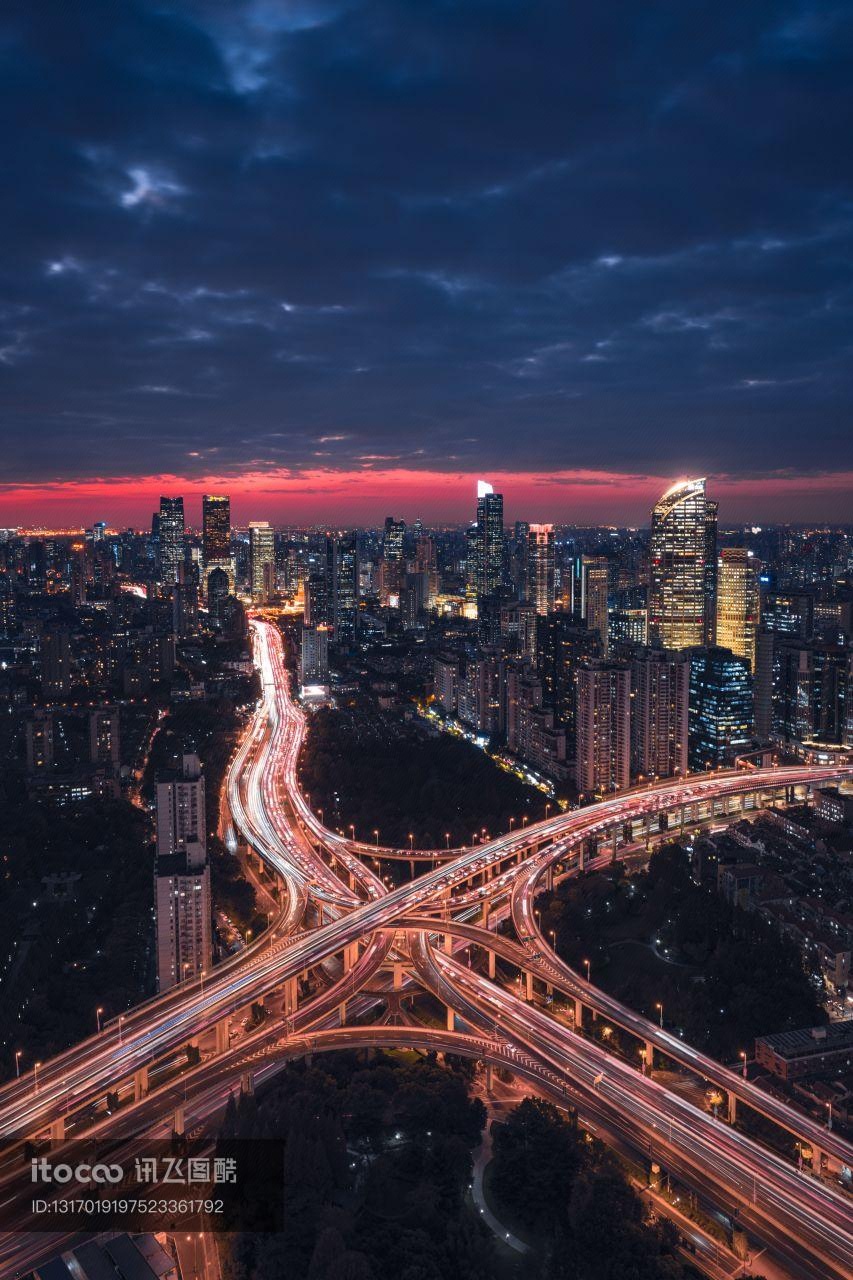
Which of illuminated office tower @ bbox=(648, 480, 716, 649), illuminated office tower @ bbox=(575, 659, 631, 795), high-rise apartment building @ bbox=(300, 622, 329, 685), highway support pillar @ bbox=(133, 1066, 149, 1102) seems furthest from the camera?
illuminated office tower @ bbox=(648, 480, 716, 649)

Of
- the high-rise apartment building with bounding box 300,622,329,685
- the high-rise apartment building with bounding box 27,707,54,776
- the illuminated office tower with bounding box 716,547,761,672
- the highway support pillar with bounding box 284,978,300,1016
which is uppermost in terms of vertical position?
the illuminated office tower with bounding box 716,547,761,672

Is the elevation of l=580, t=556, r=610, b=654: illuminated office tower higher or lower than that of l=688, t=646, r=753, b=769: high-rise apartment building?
higher

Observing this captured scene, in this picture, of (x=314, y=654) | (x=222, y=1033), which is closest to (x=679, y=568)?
(x=314, y=654)

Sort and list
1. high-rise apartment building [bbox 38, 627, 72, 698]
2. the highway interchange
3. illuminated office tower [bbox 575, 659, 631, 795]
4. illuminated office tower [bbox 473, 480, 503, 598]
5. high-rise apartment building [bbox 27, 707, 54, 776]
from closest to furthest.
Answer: the highway interchange → illuminated office tower [bbox 575, 659, 631, 795] → high-rise apartment building [bbox 27, 707, 54, 776] → high-rise apartment building [bbox 38, 627, 72, 698] → illuminated office tower [bbox 473, 480, 503, 598]

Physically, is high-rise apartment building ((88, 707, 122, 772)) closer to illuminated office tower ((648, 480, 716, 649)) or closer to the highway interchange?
the highway interchange

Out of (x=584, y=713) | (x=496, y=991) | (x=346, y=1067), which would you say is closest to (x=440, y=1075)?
(x=346, y=1067)

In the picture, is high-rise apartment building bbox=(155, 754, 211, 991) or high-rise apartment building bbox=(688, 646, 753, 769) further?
high-rise apartment building bbox=(688, 646, 753, 769)

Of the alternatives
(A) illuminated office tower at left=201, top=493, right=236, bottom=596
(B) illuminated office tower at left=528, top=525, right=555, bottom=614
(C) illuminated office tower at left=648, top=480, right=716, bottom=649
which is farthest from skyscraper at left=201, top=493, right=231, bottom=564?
(C) illuminated office tower at left=648, top=480, right=716, bottom=649
